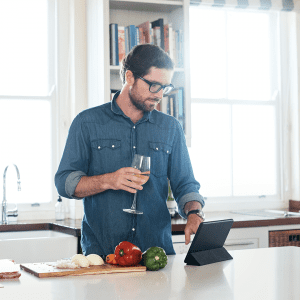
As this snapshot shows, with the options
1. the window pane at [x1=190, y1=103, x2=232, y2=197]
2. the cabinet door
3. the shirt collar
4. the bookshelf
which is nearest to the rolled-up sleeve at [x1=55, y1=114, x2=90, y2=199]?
the shirt collar

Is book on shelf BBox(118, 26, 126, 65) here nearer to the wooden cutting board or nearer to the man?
the man

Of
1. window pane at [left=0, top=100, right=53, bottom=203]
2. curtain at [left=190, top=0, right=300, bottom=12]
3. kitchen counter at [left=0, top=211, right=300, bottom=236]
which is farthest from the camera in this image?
curtain at [left=190, top=0, right=300, bottom=12]

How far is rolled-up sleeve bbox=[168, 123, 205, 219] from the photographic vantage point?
89.1 inches

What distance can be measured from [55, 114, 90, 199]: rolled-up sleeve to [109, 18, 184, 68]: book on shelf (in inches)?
51.3

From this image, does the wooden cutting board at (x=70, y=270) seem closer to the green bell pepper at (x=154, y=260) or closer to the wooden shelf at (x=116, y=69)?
the green bell pepper at (x=154, y=260)

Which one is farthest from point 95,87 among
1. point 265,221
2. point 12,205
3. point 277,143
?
point 277,143

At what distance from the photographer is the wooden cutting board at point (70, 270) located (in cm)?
162

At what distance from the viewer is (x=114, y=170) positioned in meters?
2.21

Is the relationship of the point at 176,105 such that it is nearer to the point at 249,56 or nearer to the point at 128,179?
the point at 249,56

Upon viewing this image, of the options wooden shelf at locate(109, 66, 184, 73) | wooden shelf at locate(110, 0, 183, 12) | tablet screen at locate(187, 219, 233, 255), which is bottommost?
tablet screen at locate(187, 219, 233, 255)

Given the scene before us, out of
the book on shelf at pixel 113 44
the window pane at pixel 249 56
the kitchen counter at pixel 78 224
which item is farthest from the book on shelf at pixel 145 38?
the kitchen counter at pixel 78 224

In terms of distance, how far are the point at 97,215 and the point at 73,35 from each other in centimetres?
189

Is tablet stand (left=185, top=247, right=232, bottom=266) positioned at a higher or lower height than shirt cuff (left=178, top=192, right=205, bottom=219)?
lower

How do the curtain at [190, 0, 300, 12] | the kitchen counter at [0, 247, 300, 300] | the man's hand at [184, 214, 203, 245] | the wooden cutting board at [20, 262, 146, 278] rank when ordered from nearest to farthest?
the kitchen counter at [0, 247, 300, 300] < the wooden cutting board at [20, 262, 146, 278] < the man's hand at [184, 214, 203, 245] < the curtain at [190, 0, 300, 12]
